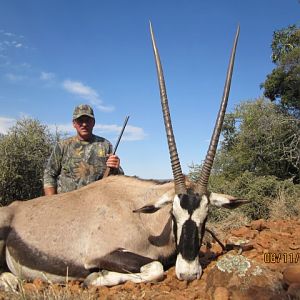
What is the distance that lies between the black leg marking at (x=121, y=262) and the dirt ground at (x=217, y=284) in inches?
7.2

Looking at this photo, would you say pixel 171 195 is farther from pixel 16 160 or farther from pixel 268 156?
pixel 268 156

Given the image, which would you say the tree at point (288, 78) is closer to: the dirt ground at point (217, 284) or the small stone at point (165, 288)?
the dirt ground at point (217, 284)

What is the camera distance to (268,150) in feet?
55.8

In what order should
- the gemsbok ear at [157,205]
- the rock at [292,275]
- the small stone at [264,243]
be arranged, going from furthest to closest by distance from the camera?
1. the small stone at [264,243]
2. the gemsbok ear at [157,205]
3. the rock at [292,275]

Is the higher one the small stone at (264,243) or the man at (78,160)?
the man at (78,160)

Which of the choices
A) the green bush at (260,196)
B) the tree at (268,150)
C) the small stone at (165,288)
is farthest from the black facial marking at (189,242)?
the tree at (268,150)

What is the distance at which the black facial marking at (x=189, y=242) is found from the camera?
353 cm

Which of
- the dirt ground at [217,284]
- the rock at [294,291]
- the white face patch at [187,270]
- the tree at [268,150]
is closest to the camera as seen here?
the rock at [294,291]

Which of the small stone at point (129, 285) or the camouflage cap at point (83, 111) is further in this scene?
the camouflage cap at point (83, 111)

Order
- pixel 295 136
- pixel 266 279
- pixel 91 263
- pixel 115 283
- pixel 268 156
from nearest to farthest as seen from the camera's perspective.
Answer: pixel 266 279
pixel 115 283
pixel 91 263
pixel 295 136
pixel 268 156

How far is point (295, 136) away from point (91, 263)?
13575mm

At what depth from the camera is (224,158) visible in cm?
1850

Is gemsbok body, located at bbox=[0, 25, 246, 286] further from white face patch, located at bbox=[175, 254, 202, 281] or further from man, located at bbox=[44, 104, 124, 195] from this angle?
man, located at bbox=[44, 104, 124, 195]

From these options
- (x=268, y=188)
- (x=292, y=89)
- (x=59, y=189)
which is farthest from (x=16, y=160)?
(x=292, y=89)
